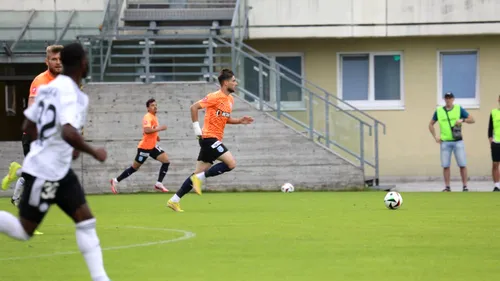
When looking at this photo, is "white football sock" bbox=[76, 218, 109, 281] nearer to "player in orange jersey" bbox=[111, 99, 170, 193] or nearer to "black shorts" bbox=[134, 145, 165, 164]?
"player in orange jersey" bbox=[111, 99, 170, 193]

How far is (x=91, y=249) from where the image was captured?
26.9ft

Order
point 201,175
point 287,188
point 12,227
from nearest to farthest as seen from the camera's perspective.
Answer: point 12,227, point 201,175, point 287,188

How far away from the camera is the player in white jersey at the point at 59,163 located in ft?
26.9

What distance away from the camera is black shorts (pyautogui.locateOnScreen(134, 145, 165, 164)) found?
2614cm

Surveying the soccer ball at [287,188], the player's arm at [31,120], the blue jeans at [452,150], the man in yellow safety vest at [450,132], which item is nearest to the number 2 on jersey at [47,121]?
the player's arm at [31,120]

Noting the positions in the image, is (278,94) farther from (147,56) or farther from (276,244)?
(276,244)

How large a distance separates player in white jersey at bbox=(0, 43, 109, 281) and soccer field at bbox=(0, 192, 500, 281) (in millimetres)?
1411

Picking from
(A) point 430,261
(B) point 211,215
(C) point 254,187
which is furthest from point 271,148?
(A) point 430,261

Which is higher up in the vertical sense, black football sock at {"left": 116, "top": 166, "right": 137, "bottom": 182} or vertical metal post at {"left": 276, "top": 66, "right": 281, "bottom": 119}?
vertical metal post at {"left": 276, "top": 66, "right": 281, "bottom": 119}

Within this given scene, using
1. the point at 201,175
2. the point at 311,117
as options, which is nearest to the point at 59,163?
the point at 201,175

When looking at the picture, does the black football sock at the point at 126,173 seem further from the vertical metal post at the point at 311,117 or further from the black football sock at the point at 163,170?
the vertical metal post at the point at 311,117

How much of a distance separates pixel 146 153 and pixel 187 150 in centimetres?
221

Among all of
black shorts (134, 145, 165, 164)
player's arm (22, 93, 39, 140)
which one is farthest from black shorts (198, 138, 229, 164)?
player's arm (22, 93, 39, 140)

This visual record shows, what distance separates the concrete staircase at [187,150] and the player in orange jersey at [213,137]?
9021mm
